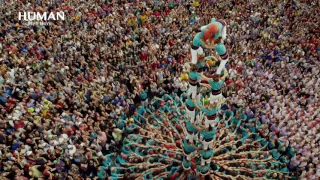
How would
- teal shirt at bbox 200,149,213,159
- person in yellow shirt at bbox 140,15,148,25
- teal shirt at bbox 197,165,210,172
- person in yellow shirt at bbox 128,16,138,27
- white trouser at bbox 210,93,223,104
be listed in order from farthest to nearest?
person in yellow shirt at bbox 140,15,148,25, person in yellow shirt at bbox 128,16,138,27, teal shirt at bbox 197,165,210,172, teal shirt at bbox 200,149,213,159, white trouser at bbox 210,93,223,104

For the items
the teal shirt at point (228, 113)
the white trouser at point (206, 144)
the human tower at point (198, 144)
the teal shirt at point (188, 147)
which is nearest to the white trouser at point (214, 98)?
the human tower at point (198, 144)

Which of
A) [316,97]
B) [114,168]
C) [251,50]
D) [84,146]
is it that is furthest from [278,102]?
[84,146]

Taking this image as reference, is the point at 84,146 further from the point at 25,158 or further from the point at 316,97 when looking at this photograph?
the point at 316,97

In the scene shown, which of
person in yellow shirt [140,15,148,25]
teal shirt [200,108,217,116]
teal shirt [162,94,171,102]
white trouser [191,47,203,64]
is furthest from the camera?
person in yellow shirt [140,15,148,25]

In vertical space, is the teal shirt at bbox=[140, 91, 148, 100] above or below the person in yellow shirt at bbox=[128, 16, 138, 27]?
below

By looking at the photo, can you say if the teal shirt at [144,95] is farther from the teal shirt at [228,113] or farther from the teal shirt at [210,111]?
the teal shirt at [210,111]

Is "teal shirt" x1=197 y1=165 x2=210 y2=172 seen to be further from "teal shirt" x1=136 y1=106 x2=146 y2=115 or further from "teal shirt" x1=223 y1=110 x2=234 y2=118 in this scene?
"teal shirt" x1=136 y1=106 x2=146 y2=115

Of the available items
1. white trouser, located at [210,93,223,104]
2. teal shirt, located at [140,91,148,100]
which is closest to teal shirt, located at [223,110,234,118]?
teal shirt, located at [140,91,148,100]
